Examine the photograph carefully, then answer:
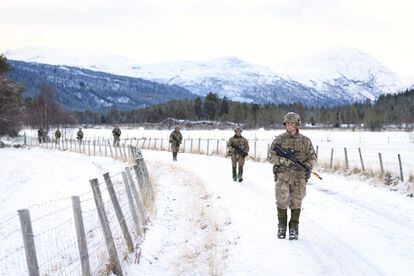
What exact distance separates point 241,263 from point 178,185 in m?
10.5

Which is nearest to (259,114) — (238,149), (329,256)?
(238,149)

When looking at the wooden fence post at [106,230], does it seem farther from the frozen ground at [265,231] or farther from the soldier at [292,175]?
the soldier at [292,175]

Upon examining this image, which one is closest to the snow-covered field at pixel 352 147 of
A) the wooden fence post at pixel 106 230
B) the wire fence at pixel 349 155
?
the wire fence at pixel 349 155

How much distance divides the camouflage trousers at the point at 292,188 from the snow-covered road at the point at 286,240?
26.1 inches

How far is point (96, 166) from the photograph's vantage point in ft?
108

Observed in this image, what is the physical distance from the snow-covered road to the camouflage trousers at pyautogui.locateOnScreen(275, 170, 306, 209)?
26.1 inches

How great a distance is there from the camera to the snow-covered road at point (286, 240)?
7.78 metres

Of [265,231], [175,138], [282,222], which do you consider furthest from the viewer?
[175,138]

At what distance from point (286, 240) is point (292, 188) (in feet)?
3.03

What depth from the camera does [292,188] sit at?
9.26 metres

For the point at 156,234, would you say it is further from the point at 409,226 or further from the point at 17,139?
the point at 17,139

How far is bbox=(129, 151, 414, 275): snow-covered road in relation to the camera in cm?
778

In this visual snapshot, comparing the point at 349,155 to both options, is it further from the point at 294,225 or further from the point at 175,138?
the point at 294,225

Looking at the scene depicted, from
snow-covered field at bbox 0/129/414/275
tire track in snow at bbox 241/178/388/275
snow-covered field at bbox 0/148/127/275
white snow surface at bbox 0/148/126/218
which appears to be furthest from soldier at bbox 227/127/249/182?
tire track in snow at bbox 241/178/388/275
